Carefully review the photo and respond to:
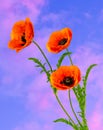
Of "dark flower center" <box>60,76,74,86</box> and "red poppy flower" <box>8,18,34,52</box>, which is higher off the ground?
"red poppy flower" <box>8,18,34,52</box>

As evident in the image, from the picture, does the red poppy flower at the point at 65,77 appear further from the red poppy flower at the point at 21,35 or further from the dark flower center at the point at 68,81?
the red poppy flower at the point at 21,35

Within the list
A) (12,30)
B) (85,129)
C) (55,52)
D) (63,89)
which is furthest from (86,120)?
(12,30)

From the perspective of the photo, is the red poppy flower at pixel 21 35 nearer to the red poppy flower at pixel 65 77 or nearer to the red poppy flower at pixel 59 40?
the red poppy flower at pixel 59 40

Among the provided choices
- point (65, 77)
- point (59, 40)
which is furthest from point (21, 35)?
point (65, 77)

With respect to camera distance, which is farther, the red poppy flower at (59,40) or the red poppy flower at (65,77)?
the red poppy flower at (59,40)

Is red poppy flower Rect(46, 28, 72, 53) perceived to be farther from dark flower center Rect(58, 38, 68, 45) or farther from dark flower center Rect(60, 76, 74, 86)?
dark flower center Rect(60, 76, 74, 86)

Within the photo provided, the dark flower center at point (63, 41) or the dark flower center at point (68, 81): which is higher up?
the dark flower center at point (63, 41)
